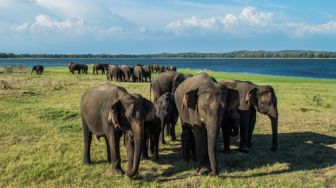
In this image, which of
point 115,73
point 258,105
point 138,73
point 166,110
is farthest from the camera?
point 115,73

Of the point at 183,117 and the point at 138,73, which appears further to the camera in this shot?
the point at 138,73

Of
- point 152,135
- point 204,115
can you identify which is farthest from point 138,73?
point 204,115

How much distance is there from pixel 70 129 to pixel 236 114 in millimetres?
6417

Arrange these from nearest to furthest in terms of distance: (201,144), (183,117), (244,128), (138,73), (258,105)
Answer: (201,144)
(183,117)
(244,128)
(258,105)
(138,73)

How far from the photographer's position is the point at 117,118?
10.3 meters

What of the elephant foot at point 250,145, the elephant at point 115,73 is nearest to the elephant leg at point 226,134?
the elephant foot at point 250,145

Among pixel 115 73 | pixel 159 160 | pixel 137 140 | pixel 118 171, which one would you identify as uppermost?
pixel 137 140

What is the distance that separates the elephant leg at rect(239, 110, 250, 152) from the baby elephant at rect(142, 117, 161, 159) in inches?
102

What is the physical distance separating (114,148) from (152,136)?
172 centimetres

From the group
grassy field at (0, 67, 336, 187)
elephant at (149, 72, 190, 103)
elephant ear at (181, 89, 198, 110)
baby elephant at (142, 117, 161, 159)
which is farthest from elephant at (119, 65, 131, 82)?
elephant ear at (181, 89, 198, 110)

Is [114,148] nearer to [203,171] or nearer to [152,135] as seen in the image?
[152,135]

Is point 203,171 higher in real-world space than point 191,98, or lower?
lower

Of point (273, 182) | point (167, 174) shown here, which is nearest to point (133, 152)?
point (167, 174)

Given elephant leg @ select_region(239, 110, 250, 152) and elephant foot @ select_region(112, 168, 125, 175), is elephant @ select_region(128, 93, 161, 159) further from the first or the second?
elephant leg @ select_region(239, 110, 250, 152)
